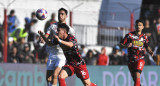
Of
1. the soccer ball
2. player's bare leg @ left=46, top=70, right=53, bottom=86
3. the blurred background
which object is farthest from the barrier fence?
the soccer ball

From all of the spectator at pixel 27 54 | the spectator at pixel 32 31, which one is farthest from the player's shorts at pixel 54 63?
the spectator at pixel 32 31

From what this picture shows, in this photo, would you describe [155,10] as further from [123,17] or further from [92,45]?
[92,45]

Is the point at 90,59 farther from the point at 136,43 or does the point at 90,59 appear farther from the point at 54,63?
the point at 54,63

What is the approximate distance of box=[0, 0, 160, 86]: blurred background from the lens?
497 inches

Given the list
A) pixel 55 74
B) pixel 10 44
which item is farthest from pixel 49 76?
pixel 10 44

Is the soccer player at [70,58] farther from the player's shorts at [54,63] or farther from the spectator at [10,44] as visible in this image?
the spectator at [10,44]

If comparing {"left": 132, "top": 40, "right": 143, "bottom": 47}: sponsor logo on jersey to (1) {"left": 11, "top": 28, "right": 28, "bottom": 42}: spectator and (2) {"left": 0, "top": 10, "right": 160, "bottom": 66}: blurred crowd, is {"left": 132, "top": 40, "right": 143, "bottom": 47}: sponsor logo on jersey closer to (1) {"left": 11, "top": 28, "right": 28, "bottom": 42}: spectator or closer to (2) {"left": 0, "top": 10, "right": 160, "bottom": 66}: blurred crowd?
(2) {"left": 0, "top": 10, "right": 160, "bottom": 66}: blurred crowd

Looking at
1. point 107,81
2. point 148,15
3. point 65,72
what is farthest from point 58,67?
point 148,15

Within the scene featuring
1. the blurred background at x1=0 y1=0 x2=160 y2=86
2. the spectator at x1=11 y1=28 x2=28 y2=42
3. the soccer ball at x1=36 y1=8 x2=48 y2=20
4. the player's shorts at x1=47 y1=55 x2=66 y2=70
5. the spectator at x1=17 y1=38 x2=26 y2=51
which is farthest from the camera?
the spectator at x1=11 y1=28 x2=28 y2=42

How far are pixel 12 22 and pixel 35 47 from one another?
1.11m

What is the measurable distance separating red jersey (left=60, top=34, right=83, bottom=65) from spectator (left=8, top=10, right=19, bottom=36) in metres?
4.33

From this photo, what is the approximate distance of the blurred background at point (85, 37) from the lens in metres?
12.6

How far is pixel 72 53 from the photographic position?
9219mm

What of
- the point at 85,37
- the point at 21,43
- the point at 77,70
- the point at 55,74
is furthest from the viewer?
the point at 85,37
